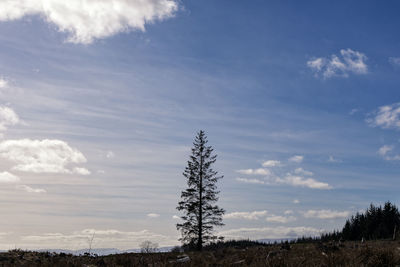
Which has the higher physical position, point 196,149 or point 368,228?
point 196,149

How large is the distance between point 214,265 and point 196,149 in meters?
35.4

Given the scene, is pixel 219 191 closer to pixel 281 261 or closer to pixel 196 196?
pixel 196 196

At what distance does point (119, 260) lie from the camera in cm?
1016

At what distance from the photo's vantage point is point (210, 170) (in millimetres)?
43031

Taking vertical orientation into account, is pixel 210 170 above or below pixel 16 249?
above

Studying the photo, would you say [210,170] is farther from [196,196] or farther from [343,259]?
[343,259]

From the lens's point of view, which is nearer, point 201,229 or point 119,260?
point 119,260

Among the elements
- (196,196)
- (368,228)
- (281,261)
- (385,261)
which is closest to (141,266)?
(281,261)

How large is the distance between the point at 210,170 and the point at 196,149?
3172 mm

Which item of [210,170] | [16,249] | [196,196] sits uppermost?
[210,170]

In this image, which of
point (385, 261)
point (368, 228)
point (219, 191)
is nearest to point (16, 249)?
point (385, 261)

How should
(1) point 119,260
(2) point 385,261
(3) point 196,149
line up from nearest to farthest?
(2) point 385,261 < (1) point 119,260 < (3) point 196,149

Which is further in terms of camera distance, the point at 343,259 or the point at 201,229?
the point at 201,229

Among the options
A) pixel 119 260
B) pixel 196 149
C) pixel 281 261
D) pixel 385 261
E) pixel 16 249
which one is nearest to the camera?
pixel 281 261
